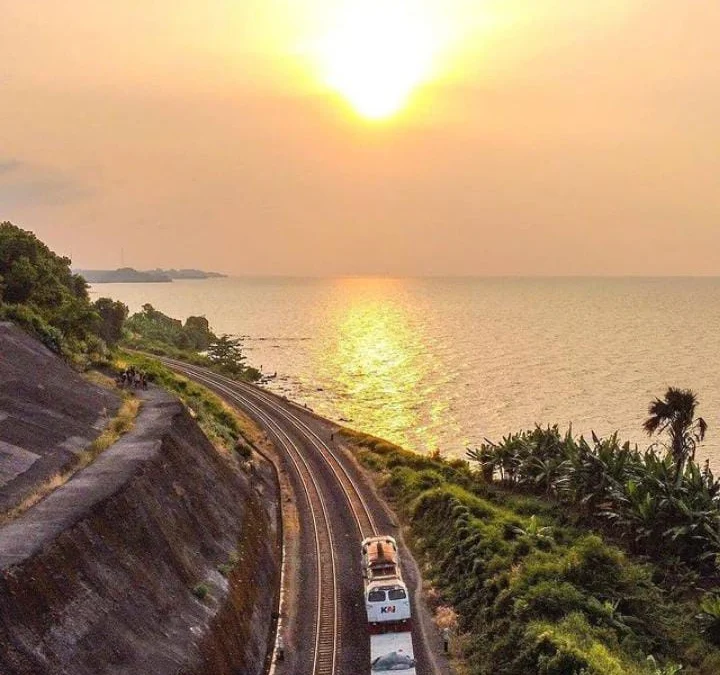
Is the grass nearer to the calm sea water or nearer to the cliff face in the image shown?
the cliff face

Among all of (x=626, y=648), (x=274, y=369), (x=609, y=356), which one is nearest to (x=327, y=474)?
(x=626, y=648)

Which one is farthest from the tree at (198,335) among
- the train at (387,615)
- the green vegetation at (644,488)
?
the train at (387,615)

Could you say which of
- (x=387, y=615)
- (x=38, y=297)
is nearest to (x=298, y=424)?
(x=38, y=297)

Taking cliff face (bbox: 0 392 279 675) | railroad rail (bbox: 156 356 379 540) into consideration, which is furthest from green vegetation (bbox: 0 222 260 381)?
railroad rail (bbox: 156 356 379 540)

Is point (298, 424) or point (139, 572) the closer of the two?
point (139, 572)

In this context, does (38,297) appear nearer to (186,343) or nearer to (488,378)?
(488,378)

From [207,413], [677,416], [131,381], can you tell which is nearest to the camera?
[677,416]

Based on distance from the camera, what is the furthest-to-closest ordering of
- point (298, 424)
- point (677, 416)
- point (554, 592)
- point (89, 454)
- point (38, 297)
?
point (298, 424), point (38, 297), point (677, 416), point (89, 454), point (554, 592)
